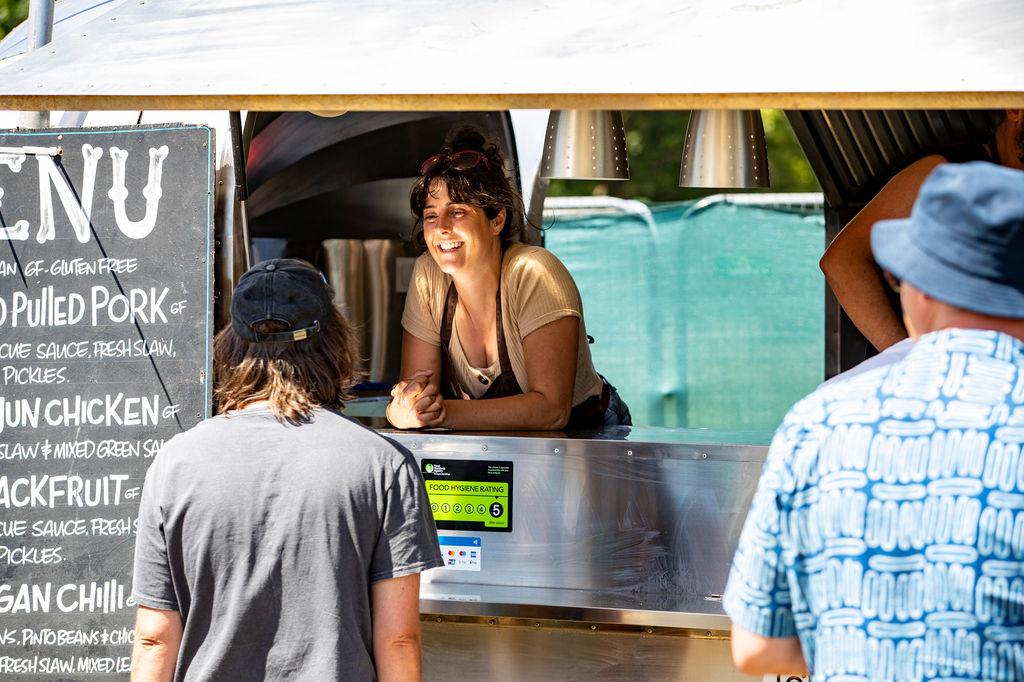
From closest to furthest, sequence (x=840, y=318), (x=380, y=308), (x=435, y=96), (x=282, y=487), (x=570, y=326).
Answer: (x=282, y=487), (x=435, y=96), (x=570, y=326), (x=840, y=318), (x=380, y=308)

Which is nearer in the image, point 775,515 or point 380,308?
point 775,515

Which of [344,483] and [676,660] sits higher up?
[344,483]

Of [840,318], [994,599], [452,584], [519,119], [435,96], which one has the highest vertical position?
[519,119]

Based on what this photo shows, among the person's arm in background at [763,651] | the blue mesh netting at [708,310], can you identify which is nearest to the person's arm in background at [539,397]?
the person's arm in background at [763,651]

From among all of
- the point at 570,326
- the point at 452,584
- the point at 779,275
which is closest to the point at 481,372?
the point at 570,326

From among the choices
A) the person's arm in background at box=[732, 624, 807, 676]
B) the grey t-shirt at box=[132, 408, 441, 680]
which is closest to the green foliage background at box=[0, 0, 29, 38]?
the grey t-shirt at box=[132, 408, 441, 680]

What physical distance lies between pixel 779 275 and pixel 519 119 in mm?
2277

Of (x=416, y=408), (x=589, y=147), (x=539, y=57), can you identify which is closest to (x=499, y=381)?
(x=416, y=408)

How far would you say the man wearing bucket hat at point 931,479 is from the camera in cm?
125

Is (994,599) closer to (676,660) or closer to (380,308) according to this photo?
(676,660)

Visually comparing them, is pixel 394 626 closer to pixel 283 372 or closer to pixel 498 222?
pixel 283 372

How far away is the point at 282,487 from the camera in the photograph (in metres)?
1.67

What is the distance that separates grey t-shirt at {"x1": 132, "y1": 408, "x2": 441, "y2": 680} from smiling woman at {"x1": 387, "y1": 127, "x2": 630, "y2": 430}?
0.89m

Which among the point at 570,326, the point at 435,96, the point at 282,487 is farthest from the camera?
the point at 570,326
